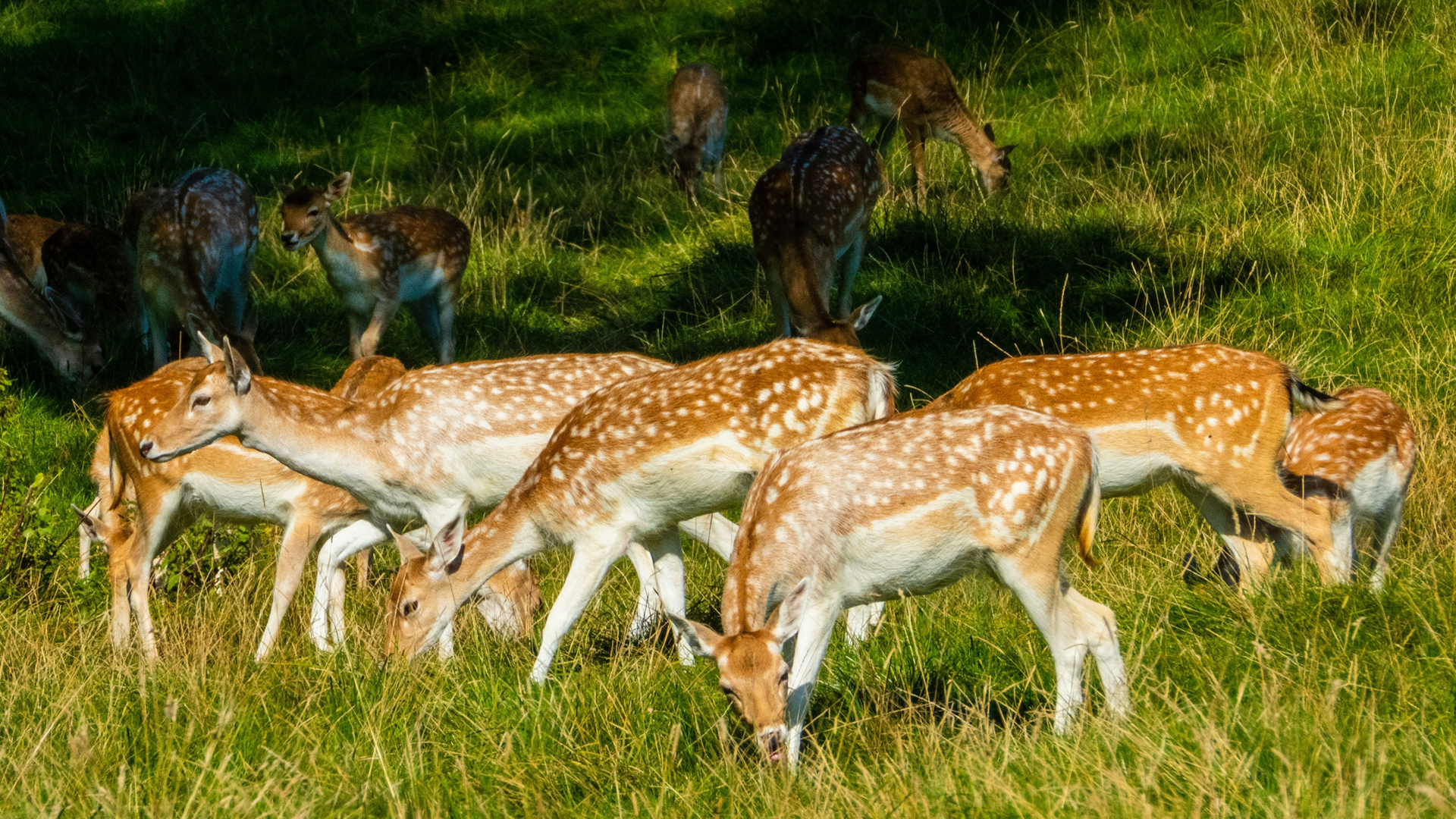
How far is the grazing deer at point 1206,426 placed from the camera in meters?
5.40

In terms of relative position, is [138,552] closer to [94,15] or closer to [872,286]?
[872,286]

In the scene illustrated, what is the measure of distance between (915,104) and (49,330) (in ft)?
20.8

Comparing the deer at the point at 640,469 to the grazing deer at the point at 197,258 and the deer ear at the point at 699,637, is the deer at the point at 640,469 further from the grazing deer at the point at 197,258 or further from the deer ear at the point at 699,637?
the grazing deer at the point at 197,258

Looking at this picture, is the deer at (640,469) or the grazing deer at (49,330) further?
the grazing deer at (49,330)

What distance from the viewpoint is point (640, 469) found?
5.12m

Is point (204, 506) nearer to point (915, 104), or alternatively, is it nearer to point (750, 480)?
point (750, 480)

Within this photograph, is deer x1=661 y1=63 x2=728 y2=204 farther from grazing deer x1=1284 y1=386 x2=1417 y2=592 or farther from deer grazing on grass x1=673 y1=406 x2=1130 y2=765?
deer grazing on grass x1=673 y1=406 x2=1130 y2=765

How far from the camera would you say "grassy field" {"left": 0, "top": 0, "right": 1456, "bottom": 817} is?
3.88 m

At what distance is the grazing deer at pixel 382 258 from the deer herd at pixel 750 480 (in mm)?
2234

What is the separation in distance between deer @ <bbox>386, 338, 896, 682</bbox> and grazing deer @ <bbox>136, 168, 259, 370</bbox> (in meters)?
3.74

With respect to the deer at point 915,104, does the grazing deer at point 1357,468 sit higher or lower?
higher

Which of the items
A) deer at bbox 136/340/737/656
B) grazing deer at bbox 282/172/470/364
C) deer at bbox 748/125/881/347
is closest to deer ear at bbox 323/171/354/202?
grazing deer at bbox 282/172/470/364

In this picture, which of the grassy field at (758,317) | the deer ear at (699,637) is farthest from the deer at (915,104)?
the deer ear at (699,637)

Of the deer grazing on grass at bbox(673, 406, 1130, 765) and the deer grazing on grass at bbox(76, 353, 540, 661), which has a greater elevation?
the deer grazing on grass at bbox(673, 406, 1130, 765)
